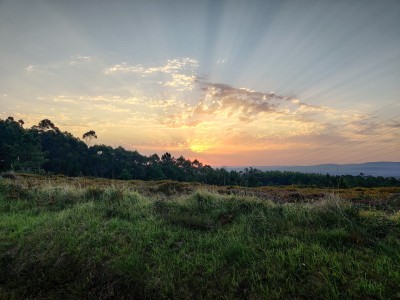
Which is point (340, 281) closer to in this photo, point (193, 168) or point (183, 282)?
point (183, 282)

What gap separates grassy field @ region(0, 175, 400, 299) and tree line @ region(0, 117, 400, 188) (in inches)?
2258

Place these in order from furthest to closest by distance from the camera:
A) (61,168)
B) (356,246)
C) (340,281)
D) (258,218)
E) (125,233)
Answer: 1. (61,168)
2. (258,218)
3. (125,233)
4. (356,246)
5. (340,281)

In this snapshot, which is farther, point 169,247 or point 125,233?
point 125,233

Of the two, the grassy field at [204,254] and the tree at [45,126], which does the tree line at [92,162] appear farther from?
the grassy field at [204,254]

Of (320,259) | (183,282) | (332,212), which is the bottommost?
(183,282)

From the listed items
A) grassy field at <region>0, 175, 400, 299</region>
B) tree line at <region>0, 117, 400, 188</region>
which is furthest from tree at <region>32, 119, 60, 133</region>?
grassy field at <region>0, 175, 400, 299</region>

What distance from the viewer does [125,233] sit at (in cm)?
774

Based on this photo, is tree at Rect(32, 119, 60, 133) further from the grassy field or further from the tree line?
the grassy field

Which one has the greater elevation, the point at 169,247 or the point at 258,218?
the point at 258,218

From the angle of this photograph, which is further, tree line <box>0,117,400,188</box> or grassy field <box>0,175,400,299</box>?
tree line <box>0,117,400,188</box>

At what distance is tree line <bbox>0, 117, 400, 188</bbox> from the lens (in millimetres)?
68188

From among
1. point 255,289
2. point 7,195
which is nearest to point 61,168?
point 7,195

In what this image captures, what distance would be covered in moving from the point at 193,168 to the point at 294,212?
93614 mm

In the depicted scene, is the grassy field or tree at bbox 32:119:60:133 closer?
the grassy field
